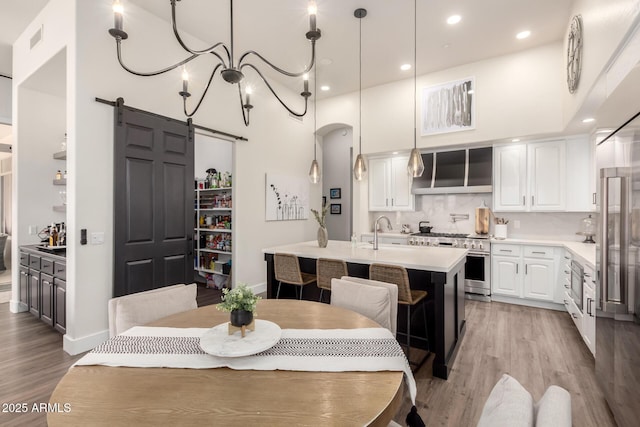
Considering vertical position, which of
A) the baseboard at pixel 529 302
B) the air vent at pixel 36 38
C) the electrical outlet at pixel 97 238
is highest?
the air vent at pixel 36 38

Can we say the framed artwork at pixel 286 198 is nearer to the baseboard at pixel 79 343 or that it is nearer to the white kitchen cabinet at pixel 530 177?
the baseboard at pixel 79 343

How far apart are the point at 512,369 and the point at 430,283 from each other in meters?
0.95

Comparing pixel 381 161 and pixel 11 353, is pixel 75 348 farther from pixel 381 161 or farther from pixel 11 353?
pixel 381 161

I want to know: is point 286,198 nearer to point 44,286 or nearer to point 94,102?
point 94,102

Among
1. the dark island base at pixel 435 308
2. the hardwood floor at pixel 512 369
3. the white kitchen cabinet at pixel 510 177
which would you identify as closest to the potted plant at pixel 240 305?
the hardwood floor at pixel 512 369

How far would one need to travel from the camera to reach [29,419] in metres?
1.97

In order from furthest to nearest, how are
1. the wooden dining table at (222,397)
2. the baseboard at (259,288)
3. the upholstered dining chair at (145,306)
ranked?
the baseboard at (259,288) < the upholstered dining chair at (145,306) < the wooden dining table at (222,397)

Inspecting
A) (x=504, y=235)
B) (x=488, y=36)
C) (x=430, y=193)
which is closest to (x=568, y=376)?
(x=504, y=235)

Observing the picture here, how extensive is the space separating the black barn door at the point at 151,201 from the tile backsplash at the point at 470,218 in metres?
3.48

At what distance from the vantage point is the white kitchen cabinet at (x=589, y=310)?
266cm

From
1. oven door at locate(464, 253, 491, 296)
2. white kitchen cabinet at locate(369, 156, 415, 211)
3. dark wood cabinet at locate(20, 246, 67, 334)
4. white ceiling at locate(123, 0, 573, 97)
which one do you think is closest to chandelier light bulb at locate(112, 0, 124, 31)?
white ceiling at locate(123, 0, 573, 97)

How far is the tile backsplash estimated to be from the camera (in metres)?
4.50

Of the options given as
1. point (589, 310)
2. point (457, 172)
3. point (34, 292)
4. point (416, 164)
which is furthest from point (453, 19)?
point (34, 292)

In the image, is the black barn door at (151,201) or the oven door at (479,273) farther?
the oven door at (479,273)
